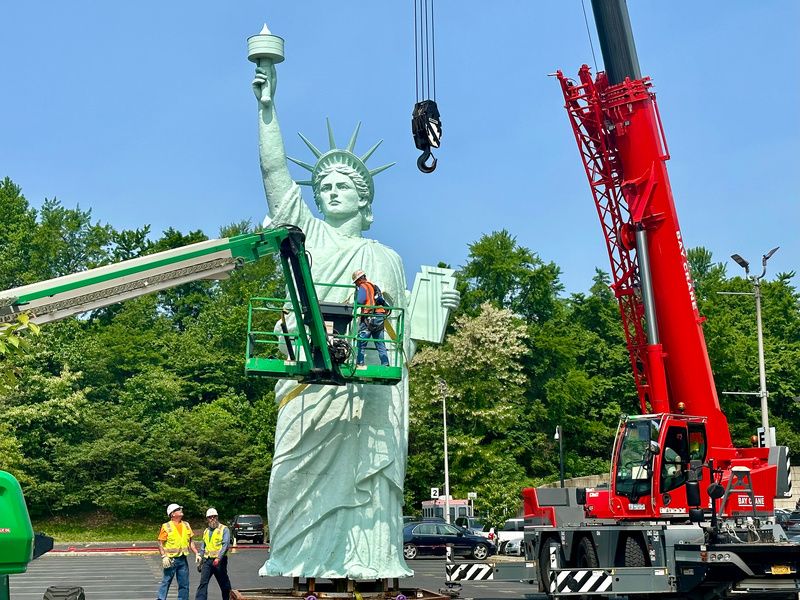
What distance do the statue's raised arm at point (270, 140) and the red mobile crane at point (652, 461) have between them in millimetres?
6451

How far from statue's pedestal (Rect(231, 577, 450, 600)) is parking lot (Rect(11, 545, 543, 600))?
195 inches

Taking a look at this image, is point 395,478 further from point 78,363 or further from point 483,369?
point 78,363

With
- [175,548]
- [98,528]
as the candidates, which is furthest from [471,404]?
[175,548]

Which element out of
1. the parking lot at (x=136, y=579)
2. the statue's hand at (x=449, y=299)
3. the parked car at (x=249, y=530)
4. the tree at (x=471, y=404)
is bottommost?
the parking lot at (x=136, y=579)

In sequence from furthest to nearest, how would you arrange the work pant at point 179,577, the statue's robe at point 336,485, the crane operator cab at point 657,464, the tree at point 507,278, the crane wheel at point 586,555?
the tree at point 507,278, the crane wheel at point 586,555, the crane operator cab at point 657,464, the statue's robe at point 336,485, the work pant at point 179,577

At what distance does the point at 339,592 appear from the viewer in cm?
1659

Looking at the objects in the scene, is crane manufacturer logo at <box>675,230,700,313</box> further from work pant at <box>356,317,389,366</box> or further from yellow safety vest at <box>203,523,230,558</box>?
yellow safety vest at <box>203,523,230,558</box>

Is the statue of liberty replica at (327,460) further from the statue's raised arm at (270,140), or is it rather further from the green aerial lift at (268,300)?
the green aerial lift at (268,300)

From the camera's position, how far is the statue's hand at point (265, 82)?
666 inches

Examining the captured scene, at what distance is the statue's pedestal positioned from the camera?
16391 mm

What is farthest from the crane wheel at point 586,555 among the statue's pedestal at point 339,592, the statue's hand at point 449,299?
the statue's hand at point 449,299

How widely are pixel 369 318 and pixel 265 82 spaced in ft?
12.1

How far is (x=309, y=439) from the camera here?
16.9 metres

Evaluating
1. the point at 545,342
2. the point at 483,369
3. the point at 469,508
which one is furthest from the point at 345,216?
the point at 545,342
